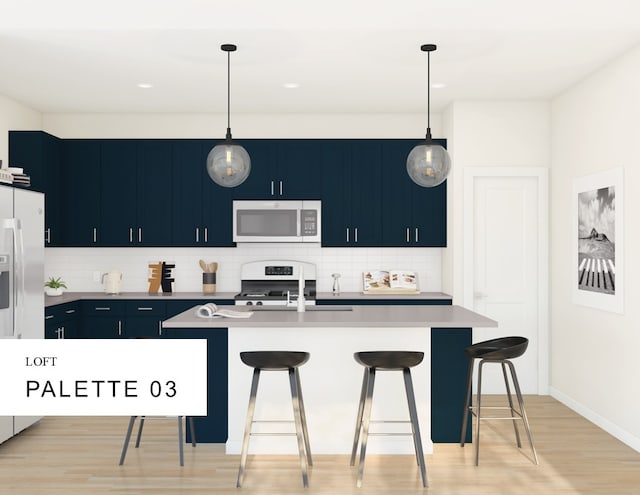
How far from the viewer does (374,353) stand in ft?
12.5

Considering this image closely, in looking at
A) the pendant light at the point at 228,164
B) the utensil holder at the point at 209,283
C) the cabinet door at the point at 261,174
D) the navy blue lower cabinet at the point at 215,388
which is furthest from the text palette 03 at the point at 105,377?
the cabinet door at the point at 261,174

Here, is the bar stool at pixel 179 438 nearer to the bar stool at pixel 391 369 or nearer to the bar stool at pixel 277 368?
the bar stool at pixel 277 368

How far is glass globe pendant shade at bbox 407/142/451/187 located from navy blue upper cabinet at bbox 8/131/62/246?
11.8 ft

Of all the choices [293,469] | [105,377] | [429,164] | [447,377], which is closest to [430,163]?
[429,164]

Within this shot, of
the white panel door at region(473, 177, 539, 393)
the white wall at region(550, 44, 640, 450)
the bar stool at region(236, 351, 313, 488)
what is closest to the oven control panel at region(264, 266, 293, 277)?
the white panel door at region(473, 177, 539, 393)

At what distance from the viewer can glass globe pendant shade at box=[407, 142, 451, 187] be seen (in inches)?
162

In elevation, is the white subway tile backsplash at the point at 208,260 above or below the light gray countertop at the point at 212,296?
above

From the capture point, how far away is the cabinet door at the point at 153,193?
21.1 ft

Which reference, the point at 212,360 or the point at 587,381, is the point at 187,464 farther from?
the point at 587,381

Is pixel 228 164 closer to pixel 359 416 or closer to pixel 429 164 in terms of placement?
pixel 429 164

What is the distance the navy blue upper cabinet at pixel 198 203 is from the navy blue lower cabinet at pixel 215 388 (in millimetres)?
2089

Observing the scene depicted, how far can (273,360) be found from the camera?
3752mm

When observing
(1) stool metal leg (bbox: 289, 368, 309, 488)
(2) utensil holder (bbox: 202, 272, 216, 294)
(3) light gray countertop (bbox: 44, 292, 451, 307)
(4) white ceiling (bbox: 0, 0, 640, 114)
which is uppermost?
(4) white ceiling (bbox: 0, 0, 640, 114)

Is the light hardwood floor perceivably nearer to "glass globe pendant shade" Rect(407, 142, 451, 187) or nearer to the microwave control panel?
"glass globe pendant shade" Rect(407, 142, 451, 187)
